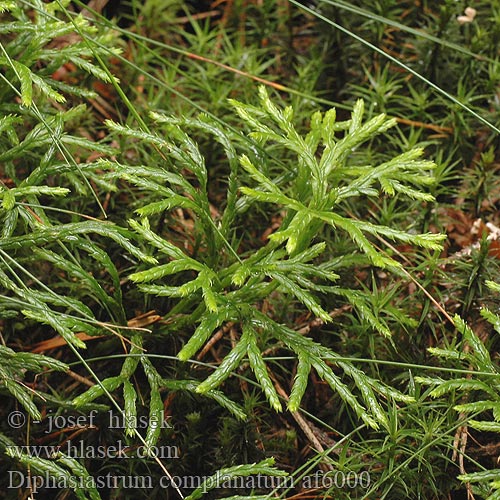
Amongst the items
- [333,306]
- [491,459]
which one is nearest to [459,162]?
[333,306]

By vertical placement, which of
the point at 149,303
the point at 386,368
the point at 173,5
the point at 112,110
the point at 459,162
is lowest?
the point at 386,368

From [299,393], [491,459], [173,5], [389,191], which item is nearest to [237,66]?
[173,5]

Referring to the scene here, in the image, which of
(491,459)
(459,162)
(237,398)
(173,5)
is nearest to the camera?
(491,459)

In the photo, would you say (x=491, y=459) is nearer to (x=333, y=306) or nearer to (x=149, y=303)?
(x=333, y=306)

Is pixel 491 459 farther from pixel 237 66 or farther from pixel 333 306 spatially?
pixel 237 66

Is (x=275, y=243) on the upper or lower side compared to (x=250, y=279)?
upper

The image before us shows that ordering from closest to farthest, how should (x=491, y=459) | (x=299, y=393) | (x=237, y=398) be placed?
1. (x=299, y=393)
2. (x=491, y=459)
3. (x=237, y=398)

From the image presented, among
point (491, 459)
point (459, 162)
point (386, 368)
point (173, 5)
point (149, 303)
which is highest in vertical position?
point (173, 5)

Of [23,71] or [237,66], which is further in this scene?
[237,66]

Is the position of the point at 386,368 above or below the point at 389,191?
below
